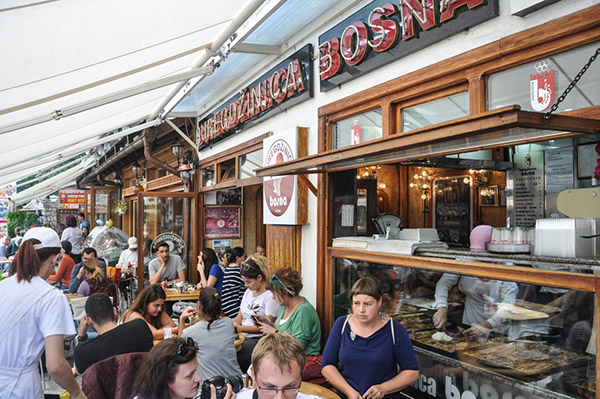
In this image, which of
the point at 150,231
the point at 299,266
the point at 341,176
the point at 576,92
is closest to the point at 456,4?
the point at 576,92

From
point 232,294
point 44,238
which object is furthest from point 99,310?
point 232,294

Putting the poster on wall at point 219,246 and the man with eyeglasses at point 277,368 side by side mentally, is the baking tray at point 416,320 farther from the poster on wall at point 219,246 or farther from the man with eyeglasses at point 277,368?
the poster on wall at point 219,246

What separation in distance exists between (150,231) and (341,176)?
5262 millimetres

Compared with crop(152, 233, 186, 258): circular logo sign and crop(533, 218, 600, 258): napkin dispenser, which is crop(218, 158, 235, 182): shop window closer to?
crop(152, 233, 186, 258): circular logo sign

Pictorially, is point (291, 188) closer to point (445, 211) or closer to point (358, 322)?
point (358, 322)

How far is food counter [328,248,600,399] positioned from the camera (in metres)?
2.53

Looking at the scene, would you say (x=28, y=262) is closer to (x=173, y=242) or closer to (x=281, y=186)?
(x=281, y=186)

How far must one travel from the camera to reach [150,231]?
8.97m

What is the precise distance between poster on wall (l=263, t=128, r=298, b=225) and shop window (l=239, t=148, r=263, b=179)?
2.66 ft

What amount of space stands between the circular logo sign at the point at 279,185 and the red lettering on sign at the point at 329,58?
110 cm

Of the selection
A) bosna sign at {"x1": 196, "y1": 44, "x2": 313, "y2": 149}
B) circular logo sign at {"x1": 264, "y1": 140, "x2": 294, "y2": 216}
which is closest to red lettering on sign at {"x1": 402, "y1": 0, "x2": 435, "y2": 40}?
bosna sign at {"x1": 196, "y1": 44, "x2": 313, "y2": 149}

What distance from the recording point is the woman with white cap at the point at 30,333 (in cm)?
270

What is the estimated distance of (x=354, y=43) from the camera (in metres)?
4.39

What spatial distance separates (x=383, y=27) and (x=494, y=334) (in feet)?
8.69
